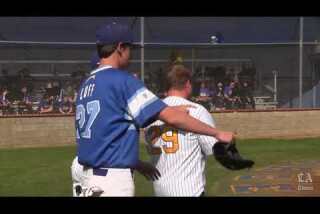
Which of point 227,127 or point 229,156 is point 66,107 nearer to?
point 227,127

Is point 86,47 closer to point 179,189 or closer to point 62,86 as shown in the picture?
point 62,86

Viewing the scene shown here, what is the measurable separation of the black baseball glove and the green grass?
4058 mm

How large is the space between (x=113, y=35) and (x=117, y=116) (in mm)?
483

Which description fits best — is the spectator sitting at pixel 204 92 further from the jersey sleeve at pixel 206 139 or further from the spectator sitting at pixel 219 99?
the jersey sleeve at pixel 206 139

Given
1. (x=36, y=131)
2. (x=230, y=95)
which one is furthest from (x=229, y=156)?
(x=230, y=95)

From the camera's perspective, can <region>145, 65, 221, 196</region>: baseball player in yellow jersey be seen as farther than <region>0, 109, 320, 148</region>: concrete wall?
No

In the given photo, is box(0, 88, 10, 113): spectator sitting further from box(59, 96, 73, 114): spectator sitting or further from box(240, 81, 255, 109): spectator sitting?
box(240, 81, 255, 109): spectator sitting

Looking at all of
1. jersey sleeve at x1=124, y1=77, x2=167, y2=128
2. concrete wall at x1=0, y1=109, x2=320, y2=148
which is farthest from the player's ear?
concrete wall at x1=0, y1=109, x2=320, y2=148

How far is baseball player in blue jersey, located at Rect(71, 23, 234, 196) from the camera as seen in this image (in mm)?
3443

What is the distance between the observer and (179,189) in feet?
14.4

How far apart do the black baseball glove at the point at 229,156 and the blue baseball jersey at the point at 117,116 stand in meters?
0.41

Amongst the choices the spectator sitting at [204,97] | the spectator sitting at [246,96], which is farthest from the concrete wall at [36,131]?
the spectator sitting at [246,96]

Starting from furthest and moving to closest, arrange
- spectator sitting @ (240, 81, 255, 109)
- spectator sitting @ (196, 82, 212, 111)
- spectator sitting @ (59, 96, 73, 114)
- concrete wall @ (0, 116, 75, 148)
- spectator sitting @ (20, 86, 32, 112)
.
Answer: spectator sitting @ (240, 81, 255, 109) < spectator sitting @ (196, 82, 212, 111) < spectator sitting @ (59, 96, 73, 114) < spectator sitting @ (20, 86, 32, 112) < concrete wall @ (0, 116, 75, 148)
